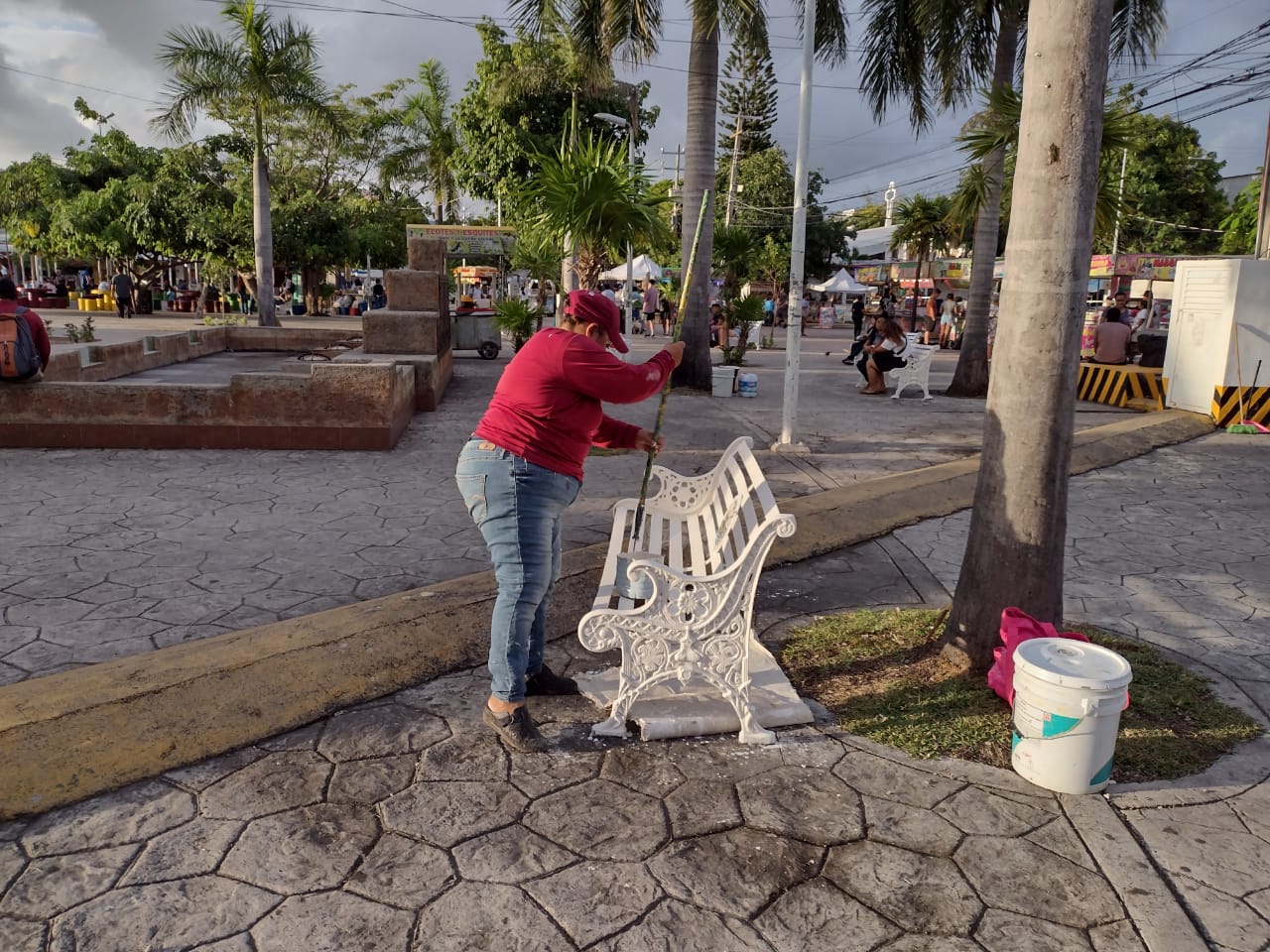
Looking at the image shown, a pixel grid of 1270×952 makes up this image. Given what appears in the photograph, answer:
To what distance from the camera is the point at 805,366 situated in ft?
64.6

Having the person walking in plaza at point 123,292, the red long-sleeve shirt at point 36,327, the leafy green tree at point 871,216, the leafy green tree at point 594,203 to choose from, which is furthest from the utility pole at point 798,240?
the leafy green tree at point 871,216

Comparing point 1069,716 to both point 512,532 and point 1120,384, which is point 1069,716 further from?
point 1120,384

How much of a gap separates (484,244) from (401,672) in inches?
952

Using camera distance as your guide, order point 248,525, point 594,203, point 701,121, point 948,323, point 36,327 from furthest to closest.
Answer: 1. point 948,323
2. point 701,121
3. point 594,203
4. point 36,327
5. point 248,525

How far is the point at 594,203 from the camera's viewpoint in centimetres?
970

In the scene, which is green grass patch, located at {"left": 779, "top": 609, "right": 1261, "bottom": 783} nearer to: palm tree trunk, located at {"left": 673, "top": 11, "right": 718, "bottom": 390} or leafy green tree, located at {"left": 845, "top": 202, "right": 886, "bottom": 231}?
palm tree trunk, located at {"left": 673, "top": 11, "right": 718, "bottom": 390}

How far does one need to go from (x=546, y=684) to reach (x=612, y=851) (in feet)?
3.56

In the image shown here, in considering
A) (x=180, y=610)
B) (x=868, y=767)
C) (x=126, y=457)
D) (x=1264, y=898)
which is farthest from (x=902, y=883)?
(x=126, y=457)

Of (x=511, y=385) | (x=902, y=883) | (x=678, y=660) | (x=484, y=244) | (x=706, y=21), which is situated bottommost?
Answer: (x=902, y=883)

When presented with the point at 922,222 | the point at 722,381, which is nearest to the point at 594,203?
the point at 722,381

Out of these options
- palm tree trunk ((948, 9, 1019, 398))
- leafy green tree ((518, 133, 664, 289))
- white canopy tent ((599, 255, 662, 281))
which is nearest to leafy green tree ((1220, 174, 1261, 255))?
palm tree trunk ((948, 9, 1019, 398))

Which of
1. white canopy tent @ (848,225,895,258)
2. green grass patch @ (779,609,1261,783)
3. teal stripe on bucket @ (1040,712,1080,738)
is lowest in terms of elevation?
green grass patch @ (779,609,1261,783)

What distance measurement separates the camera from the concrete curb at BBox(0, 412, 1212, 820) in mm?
3070

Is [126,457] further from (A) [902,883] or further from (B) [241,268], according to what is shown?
(B) [241,268]
